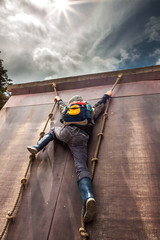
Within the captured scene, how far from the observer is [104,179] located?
6.33 feet

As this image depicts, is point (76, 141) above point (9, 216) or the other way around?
above

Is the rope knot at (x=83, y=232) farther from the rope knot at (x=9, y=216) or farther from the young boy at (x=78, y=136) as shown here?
the rope knot at (x=9, y=216)

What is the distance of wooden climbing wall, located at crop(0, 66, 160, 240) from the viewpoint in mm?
1563

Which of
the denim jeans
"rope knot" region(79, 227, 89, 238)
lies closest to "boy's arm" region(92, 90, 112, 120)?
the denim jeans

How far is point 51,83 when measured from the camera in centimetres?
411

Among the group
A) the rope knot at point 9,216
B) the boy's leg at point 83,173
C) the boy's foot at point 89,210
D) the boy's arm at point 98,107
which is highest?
the boy's arm at point 98,107

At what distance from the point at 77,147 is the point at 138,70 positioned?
8.62 ft

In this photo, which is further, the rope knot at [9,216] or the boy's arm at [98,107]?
the boy's arm at [98,107]

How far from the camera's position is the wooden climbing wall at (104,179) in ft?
5.13

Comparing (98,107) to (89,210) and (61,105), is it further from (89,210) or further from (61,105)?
(89,210)

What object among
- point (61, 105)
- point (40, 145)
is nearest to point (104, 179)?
point (40, 145)

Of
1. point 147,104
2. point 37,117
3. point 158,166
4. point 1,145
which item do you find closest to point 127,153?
point 158,166

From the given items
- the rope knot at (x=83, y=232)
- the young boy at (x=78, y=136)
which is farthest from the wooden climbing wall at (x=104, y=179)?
the young boy at (x=78, y=136)

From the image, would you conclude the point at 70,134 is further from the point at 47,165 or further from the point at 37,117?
the point at 37,117
